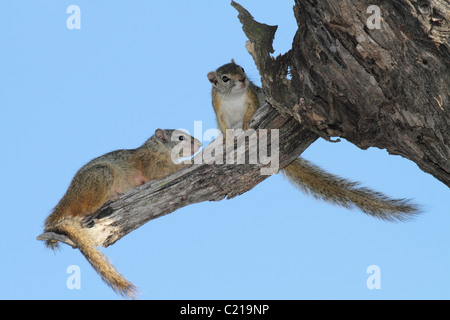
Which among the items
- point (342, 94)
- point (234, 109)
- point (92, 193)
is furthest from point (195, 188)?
point (342, 94)

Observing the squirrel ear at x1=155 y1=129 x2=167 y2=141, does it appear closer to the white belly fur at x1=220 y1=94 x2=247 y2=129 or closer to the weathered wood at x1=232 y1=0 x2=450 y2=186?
the white belly fur at x1=220 y1=94 x2=247 y2=129

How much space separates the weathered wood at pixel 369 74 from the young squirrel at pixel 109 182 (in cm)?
182

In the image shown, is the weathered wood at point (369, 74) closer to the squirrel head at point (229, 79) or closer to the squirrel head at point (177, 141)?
the squirrel head at point (229, 79)

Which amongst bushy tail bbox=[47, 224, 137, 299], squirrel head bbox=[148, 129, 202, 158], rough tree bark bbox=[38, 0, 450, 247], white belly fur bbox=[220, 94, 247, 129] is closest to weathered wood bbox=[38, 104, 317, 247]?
rough tree bark bbox=[38, 0, 450, 247]

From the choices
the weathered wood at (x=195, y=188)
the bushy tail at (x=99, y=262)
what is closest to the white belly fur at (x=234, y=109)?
the weathered wood at (x=195, y=188)

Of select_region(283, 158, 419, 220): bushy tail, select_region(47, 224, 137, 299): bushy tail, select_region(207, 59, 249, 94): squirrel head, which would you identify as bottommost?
select_region(47, 224, 137, 299): bushy tail

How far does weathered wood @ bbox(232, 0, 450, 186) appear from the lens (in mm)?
4785

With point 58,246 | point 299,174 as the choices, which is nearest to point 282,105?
point 299,174

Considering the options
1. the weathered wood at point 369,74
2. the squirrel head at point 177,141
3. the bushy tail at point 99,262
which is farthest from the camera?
the squirrel head at point 177,141

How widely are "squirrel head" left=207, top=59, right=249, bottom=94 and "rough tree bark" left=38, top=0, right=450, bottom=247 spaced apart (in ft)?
1.59

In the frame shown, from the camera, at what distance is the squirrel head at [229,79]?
20.6 ft

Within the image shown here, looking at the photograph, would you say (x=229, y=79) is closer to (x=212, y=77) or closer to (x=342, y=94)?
(x=212, y=77)

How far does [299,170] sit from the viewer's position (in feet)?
22.3

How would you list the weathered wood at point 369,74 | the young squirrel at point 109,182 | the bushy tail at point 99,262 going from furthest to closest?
the young squirrel at point 109,182, the bushy tail at point 99,262, the weathered wood at point 369,74
